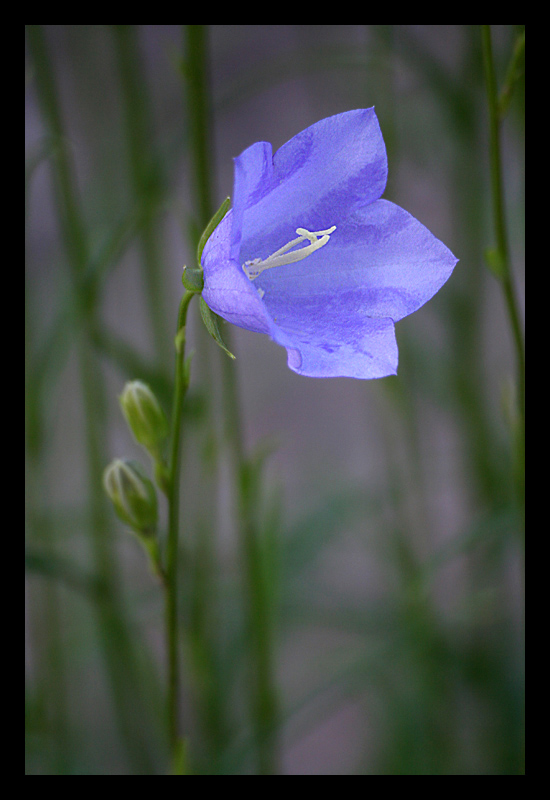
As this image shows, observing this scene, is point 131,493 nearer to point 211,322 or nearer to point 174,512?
point 174,512

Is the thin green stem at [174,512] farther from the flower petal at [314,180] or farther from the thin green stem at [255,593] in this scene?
the thin green stem at [255,593]

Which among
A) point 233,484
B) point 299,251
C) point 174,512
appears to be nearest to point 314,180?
point 299,251

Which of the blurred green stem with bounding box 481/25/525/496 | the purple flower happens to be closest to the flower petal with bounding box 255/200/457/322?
the purple flower

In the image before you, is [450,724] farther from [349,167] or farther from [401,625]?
[349,167]

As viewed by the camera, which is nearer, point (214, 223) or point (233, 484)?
point (214, 223)

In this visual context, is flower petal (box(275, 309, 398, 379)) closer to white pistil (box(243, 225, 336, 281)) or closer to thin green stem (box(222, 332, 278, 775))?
white pistil (box(243, 225, 336, 281))
